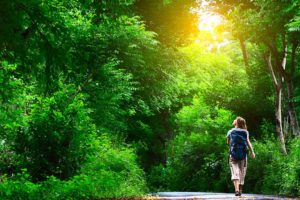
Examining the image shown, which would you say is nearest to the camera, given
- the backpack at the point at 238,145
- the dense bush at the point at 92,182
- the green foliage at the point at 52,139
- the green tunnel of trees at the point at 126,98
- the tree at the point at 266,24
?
the green tunnel of trees at the point at 126,98

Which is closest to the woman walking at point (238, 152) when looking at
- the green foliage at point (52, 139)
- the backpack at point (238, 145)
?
the backpack at point (238, 145)

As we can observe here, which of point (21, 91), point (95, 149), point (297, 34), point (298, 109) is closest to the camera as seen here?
Result: point (21, 91)

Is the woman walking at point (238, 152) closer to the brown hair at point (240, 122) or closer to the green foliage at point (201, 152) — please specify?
the brown hair at point (240, 122)

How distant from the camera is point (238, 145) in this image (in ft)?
41.3

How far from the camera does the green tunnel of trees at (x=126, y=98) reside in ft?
29.9

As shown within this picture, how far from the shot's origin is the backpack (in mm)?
12570

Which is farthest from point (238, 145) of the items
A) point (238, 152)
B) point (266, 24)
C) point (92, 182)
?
point (266, 24)

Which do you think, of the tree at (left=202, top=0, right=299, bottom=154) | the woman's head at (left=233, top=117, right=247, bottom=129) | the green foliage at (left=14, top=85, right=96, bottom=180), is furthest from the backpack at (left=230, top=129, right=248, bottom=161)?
the tree at (left=202, top=0, right=299, bottom=154)

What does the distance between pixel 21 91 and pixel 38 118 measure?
99 centimetres

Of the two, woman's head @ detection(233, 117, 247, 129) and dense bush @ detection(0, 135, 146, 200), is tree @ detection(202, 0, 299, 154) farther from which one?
dense bush @ detection(0, 135, 146, 200)

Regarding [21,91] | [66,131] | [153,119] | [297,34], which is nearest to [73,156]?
[66,131]

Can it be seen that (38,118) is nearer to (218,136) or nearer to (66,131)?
(66,131)

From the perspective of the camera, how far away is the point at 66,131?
42.6ft

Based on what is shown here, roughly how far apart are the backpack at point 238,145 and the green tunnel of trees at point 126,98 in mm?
2387
